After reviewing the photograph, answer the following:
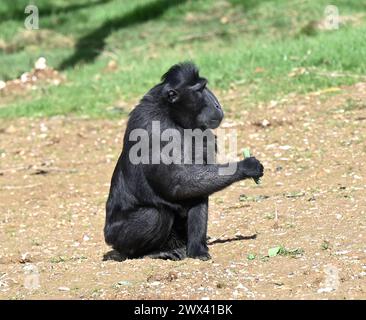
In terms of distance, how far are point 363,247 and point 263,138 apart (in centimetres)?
388

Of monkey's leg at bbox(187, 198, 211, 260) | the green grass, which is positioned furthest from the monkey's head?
the green grass

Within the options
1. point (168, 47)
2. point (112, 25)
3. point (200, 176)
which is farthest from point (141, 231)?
point (112, 25)

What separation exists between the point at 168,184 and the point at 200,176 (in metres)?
0.23

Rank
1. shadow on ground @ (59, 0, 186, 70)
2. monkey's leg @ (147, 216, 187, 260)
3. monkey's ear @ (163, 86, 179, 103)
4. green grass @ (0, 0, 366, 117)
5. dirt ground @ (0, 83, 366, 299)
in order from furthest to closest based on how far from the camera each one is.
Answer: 1. shadow on ground @ (59, 0, 186, 70)
2. green grass @ (0, 0, 366, 117)
3. monkey's leg @ (147, 216, 187, 260)
4. monkey's ear @ (163, 86, 179, 103)
5. dirt ground @ (0, 83, 366, 299)

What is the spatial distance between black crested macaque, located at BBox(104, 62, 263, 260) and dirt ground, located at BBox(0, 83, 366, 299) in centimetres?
24

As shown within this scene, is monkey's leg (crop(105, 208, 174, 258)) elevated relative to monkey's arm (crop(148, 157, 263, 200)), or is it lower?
lower

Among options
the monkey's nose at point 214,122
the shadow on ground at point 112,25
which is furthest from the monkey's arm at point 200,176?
the shadow on ground at point 112,25

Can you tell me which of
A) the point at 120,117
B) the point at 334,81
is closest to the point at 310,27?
the point at 334,81

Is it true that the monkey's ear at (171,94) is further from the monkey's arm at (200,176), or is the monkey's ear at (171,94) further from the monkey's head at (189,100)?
the monkey's arm at (200,176)

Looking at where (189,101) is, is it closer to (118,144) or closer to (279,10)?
(118,144)

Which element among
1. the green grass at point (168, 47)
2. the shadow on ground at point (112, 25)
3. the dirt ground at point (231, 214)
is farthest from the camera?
the shadow on ground at point (112, 25)

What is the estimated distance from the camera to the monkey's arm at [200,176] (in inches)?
237

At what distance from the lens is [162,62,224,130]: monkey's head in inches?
246

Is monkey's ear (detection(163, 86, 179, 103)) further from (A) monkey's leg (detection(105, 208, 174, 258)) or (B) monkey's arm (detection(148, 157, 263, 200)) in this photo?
(A) monkey's leg (detection(105, 208, 174, 258))
